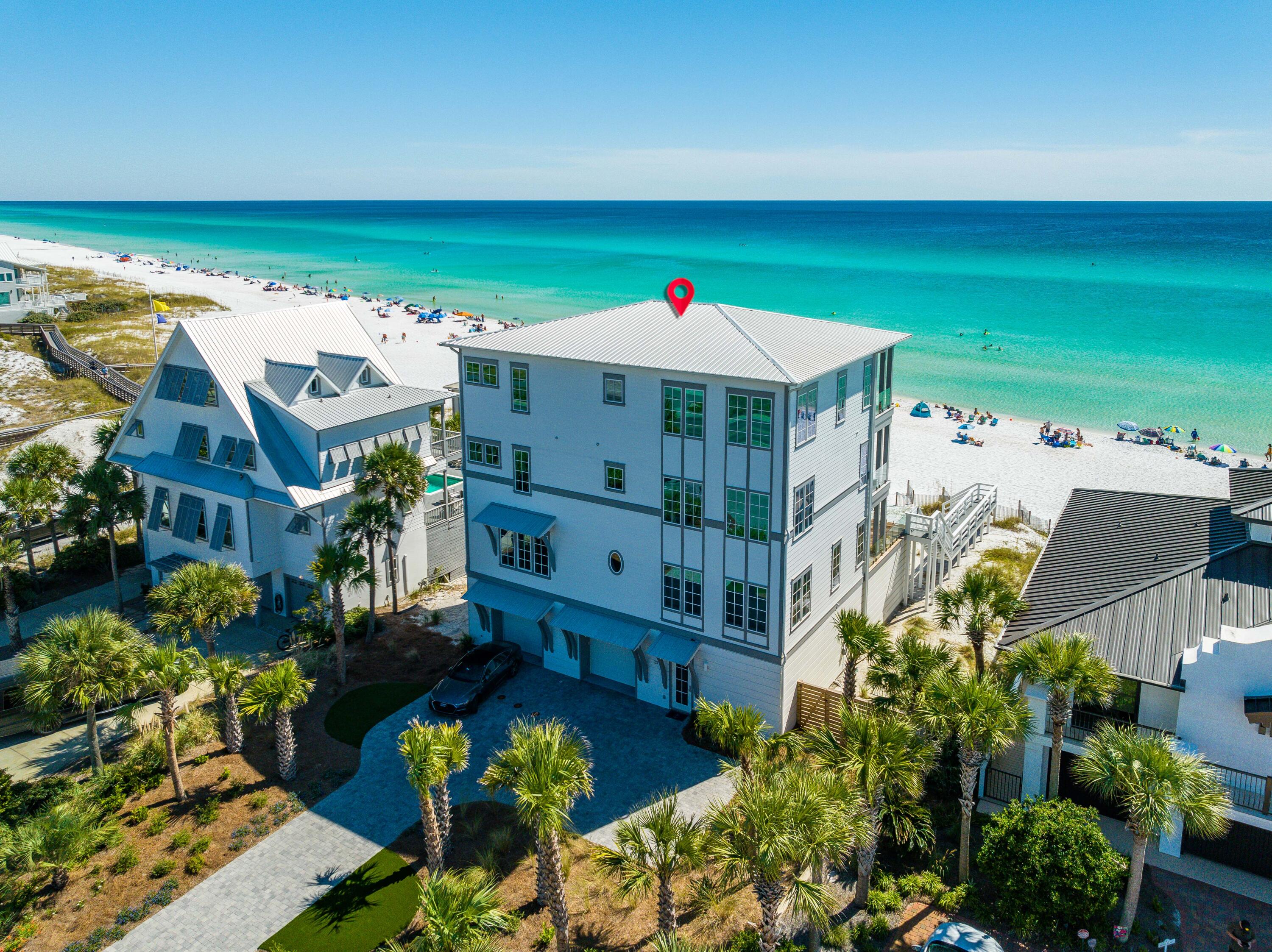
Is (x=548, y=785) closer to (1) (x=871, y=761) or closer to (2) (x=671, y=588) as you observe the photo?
(1) (x=871, y=761)

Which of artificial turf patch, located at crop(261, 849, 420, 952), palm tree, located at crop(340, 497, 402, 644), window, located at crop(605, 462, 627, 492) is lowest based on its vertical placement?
artificial turf patch, located at crop(261, 849, 420, 952)

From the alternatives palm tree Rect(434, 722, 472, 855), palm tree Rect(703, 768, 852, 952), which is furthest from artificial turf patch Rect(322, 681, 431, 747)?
palm tree Rect(703, 768, 852, 952)

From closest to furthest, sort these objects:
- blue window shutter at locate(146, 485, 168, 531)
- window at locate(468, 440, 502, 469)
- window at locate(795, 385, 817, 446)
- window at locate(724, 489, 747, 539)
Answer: window at locate(795, 385, 817, 446) → window at locate(724, 489, 747, 539) → window at locate(468, 440, 502, 469) → blue window shutter at locate(146, 485, 168, 531)

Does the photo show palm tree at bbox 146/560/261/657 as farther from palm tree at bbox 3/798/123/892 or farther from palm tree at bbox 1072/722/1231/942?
palm tree at bbox 1072/722/1231/942

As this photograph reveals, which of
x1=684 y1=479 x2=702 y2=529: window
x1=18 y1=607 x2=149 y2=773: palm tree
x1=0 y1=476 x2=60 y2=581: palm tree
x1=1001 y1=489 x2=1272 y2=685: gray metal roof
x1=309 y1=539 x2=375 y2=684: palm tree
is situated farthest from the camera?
x1=0 y1=476 x2=60 y2=581: palm tree

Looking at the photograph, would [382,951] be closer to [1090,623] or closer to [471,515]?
[471,515]

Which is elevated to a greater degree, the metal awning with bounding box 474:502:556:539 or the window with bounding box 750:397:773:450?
the window with bounding box 750:397:773:450

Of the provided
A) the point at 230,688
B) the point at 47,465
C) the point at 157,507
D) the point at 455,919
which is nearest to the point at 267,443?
the point at 157,507

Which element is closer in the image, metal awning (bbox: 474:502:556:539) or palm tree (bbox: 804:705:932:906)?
palm tree (bbox: 804:705:932:906)

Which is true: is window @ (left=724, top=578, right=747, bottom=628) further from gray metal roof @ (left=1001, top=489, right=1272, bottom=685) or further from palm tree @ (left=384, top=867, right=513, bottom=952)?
palm tree @ (left=384, top=867, right=513, bottom=952)
